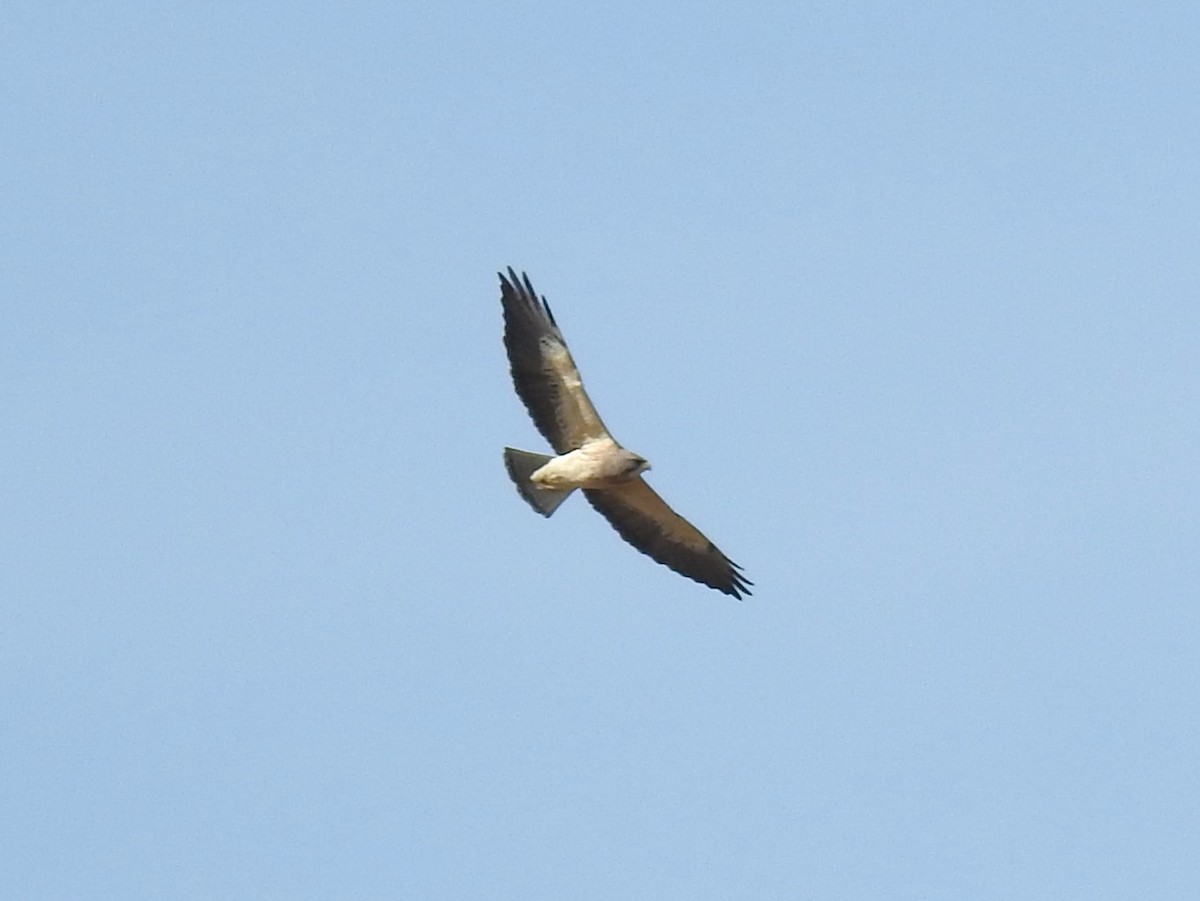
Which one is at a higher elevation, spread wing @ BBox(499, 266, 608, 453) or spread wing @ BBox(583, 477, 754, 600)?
spread wing @ BBox(499, 266, 608, 453)

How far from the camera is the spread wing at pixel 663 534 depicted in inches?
1328

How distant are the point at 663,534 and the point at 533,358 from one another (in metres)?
3.05

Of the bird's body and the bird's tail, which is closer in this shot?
the bird's body

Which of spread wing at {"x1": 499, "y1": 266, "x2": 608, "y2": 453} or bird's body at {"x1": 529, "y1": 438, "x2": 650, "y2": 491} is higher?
spread wing at {"x1": 499, "y1": 266, "x2": 608, "y2": 453}

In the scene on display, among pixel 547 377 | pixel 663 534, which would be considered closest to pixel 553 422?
pixel 547 377

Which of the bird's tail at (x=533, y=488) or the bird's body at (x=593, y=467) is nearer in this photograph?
the bird's body at (x=593, y=467)

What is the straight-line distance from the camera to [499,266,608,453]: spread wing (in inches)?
1289

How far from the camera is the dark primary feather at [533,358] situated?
1293 inches

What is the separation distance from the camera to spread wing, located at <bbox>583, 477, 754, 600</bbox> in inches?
1328

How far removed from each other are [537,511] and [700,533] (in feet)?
7.72

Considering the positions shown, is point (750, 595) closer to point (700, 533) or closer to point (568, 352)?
point (700, 533)

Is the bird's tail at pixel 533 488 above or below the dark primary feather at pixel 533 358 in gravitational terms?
below

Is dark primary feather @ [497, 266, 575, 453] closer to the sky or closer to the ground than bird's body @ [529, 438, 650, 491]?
closer to the sky

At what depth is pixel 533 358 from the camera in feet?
108
